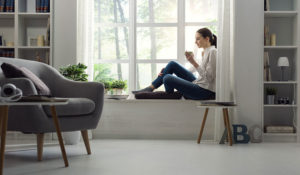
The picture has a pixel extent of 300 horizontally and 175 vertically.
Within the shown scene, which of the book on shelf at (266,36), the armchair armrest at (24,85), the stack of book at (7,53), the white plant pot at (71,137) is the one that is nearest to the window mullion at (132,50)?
the white plant pot at (71,137)

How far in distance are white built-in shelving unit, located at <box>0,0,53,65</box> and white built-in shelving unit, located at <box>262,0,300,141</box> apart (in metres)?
2.74

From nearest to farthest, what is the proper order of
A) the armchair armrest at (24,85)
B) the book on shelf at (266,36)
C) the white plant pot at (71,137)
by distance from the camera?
the armchair armrest at (24,85) → the white plant pot at (71,137) → the book on shelf at (266,36)

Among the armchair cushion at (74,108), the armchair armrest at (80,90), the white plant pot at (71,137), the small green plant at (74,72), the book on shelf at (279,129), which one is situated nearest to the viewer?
the armchair cushion at (74,108)

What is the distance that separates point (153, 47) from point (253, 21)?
4.63 feet

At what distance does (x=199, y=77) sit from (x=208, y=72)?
15 cm

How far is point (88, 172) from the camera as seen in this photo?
8.79 feet

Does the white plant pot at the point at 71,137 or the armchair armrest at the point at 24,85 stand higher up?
the armchair armrest at the point at 24,85

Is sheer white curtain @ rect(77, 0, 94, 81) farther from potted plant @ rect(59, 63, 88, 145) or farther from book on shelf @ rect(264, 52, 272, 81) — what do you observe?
book on shelf @ rect(264, 52, 272, 81)

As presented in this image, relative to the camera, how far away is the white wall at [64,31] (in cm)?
511

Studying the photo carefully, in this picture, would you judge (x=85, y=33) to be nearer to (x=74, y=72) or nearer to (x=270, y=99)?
(x=74, y=72)

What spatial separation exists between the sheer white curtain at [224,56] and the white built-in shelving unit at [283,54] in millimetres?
428

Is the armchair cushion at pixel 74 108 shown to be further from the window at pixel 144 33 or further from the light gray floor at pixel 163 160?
the window at pixel 144 33

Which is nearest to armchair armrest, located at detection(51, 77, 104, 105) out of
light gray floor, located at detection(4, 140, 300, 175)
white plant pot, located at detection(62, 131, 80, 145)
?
light gray floor, located at detection(4, 140, 300, 175)

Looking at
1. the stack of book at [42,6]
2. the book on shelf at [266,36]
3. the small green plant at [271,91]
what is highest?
the stack of book at [42,6]
